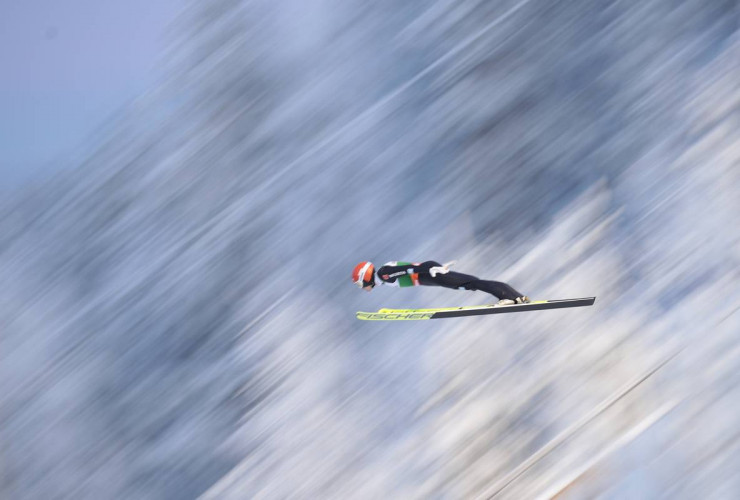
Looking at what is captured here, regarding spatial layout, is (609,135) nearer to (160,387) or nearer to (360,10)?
(360,10)

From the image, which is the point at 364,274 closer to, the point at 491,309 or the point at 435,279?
the point at 435,279

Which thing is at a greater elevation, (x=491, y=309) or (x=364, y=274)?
(x=364, y=274)

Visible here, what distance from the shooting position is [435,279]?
30.1 ft

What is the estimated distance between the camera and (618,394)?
11.1 metres

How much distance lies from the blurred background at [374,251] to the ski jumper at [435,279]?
248 cm

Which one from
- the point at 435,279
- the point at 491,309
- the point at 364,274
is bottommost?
the point at 491,309

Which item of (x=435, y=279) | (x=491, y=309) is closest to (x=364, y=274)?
(x=435, y=279)

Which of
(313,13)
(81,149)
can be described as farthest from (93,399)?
(313,13)

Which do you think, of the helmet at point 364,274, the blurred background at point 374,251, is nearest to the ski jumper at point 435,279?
the helmet at point 364,274

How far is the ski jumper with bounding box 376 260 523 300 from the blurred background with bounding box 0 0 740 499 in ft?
8.14

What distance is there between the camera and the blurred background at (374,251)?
1125 centimetres

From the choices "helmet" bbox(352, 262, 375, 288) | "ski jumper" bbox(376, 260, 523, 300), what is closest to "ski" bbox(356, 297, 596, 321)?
"ski jumper" bbox(376, 260, 523, 300)

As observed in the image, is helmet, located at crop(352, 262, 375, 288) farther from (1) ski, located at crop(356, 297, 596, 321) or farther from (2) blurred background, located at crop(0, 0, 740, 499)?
(2) blurred background, located at crop(0, 0, 740, 499)

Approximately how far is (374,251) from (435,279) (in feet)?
11.0
